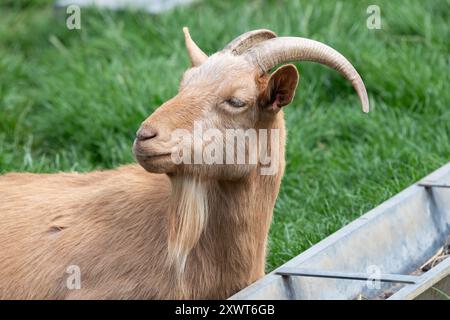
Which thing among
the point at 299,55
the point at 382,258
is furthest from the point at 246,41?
the point at 382,258

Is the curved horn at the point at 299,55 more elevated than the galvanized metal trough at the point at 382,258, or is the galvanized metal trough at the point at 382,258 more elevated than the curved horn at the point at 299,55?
the curved horn at the point at 299,55

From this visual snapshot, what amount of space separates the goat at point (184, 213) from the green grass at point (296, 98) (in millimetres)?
1049

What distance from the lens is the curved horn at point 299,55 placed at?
210 inches

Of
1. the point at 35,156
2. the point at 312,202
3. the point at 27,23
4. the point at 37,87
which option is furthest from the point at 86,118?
the point at 27,23

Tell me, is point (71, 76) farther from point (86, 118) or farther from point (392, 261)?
point (392, 261)

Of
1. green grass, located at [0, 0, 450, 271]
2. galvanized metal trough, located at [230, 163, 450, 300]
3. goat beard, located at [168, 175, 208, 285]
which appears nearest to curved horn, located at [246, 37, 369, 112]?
goat beard, located at [168, 175, 208, 285]

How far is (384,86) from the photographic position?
8.55m

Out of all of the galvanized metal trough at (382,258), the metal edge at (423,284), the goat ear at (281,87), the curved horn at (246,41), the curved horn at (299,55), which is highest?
the curved horn at (246,41)

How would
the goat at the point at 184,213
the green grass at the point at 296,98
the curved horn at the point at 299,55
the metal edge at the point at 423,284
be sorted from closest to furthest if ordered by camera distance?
the metal edge at the point at 423,284
the goat at the point at 184,213
the curved horn at the point at 299,55
the green grass at the point at 296,98

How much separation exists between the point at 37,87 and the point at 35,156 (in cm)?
132

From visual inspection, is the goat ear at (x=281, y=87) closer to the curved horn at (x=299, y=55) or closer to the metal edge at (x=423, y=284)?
the curved horn at (x=299, y=55)

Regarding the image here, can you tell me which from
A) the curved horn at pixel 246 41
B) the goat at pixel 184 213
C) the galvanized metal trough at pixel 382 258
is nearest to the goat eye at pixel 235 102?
the goat at pixel 184 213

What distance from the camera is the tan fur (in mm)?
5230

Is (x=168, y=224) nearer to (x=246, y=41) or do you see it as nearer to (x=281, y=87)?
(x=281, y=87)
